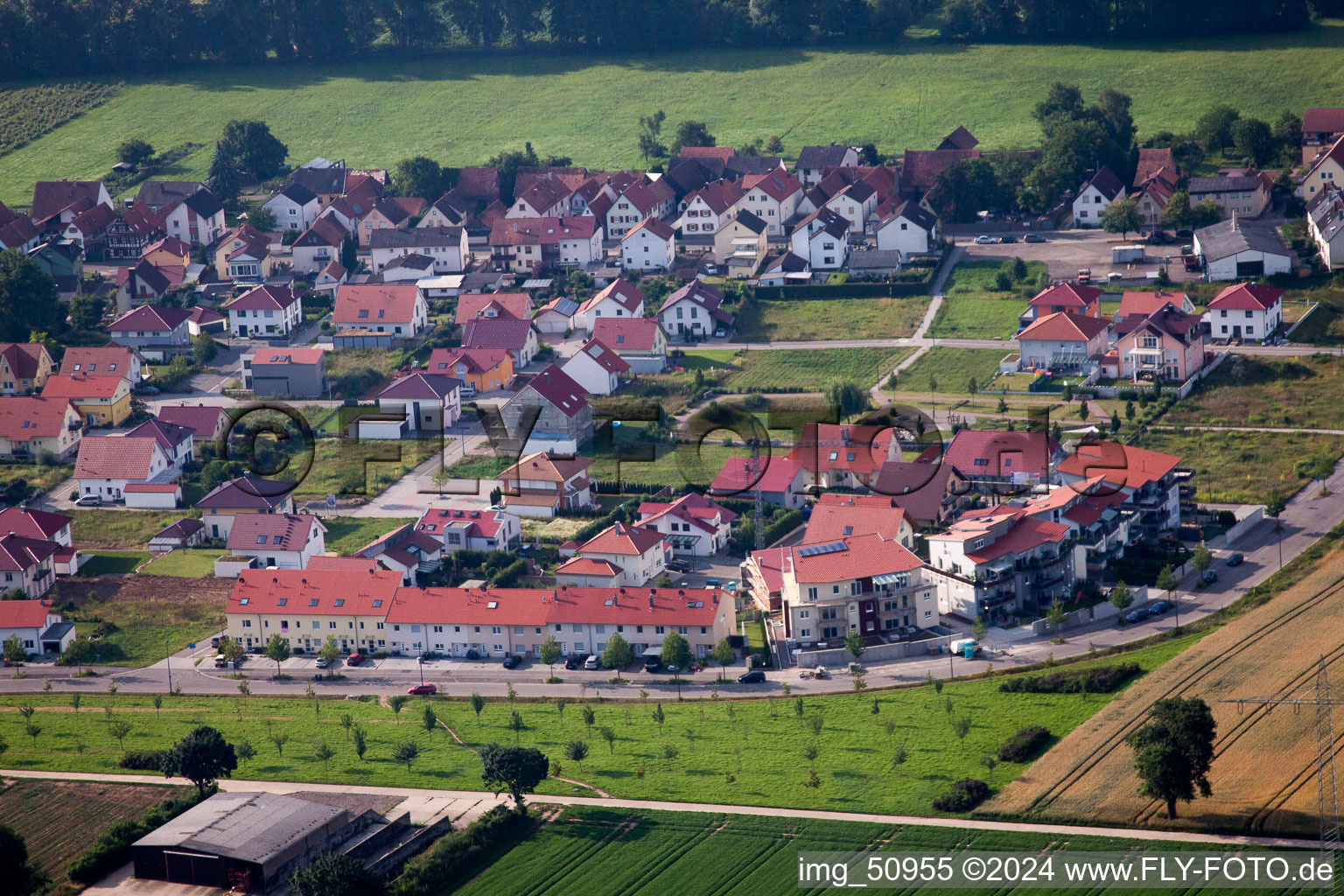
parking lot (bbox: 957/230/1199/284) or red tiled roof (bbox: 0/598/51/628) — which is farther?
parking lot (bbox: 957/230/1199/284)

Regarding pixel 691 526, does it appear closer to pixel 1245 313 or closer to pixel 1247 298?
pixel 1245 313

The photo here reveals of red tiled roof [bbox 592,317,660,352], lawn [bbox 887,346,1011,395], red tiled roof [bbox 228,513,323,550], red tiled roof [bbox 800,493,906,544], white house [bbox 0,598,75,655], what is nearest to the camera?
white house [bbox 0,598,75,655]

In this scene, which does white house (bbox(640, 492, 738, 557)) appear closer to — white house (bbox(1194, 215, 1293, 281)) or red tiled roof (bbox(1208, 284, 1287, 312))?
red tiled roof (bbox(1208, 284, 1287, 312))

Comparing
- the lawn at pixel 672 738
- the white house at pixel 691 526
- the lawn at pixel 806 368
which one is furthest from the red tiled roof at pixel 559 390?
the lawn at pixel 672 738

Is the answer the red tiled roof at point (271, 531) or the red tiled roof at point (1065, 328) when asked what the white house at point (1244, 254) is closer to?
the red tiled roof at point (1065, 328)

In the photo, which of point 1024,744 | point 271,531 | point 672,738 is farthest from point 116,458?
point 1024,744

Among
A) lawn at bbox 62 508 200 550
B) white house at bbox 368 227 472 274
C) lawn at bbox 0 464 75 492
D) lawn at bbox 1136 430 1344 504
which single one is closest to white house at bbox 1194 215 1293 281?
lawn at bbox 1136 430 1344 504

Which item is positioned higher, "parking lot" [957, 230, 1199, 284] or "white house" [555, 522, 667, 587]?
"parking lot" [957, 230, 1199, 284]
